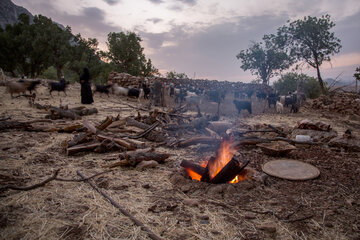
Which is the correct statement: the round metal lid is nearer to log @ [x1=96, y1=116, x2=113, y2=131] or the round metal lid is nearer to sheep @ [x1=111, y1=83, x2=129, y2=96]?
log @ [x1=96, y1=116, x2=113, y2=131]

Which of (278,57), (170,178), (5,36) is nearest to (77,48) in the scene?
(5,36)

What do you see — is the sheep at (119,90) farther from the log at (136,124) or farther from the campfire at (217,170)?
the campfire at (217,170)

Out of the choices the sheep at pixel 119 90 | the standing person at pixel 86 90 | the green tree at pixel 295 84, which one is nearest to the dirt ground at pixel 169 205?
the standing person at pixel 86 90

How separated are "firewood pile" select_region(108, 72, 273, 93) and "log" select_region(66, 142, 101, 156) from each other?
16.4 metres

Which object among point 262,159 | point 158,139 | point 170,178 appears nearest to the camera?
point 170,178

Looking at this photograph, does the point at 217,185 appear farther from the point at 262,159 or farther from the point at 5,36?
the point at 5,36

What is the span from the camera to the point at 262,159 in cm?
440

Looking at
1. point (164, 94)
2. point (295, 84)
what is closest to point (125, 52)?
point (164, 94)

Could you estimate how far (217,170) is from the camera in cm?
332

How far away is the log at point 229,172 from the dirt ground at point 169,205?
0.18 metres

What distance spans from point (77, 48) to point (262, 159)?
42.6m

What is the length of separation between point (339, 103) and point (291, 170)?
12.5 meters

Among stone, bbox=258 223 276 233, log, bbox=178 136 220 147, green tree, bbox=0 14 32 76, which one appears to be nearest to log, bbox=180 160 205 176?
stone, bbox=258 223 276 233

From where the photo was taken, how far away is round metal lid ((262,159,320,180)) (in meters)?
3.39
